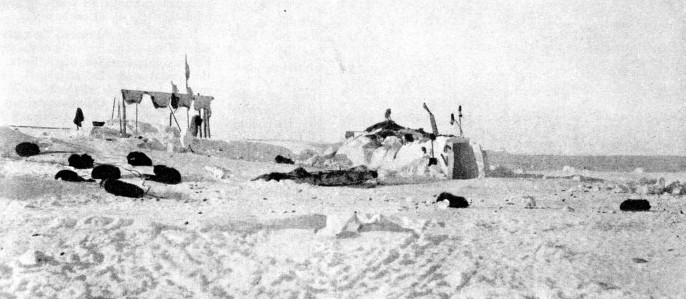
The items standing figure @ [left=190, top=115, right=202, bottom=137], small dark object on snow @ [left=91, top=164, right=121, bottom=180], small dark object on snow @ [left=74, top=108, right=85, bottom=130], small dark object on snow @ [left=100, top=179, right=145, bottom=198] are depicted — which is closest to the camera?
small dark object on snow @ [left=100, top=179, right=145, bottom=198]

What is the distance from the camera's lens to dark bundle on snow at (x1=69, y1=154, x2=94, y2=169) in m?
16.9

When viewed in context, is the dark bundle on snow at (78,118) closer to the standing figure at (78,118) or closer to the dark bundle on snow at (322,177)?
the standing figure at (78,118)

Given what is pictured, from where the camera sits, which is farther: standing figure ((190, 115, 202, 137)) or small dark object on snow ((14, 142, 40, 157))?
standing figure ((190, 115, 202, 137))

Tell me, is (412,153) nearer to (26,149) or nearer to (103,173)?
(103,173)

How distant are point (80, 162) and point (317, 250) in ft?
34.3

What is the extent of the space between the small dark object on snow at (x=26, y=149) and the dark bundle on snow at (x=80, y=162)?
214cm

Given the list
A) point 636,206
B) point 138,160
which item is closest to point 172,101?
point 138,160

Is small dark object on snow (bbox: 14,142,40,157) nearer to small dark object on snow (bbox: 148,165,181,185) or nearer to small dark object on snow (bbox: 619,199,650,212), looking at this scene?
small dark object on snow (bbox: 148,165,181,185)

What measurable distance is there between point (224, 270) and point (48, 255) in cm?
223

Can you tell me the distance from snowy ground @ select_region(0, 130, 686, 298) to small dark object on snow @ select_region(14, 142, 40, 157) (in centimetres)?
643

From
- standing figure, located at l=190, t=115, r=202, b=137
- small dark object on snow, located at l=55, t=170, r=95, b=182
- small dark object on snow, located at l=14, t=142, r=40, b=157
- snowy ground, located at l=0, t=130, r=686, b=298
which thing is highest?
standing figure, located at l=190, t=115, r=202, b=137

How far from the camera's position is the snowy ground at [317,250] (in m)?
7.75

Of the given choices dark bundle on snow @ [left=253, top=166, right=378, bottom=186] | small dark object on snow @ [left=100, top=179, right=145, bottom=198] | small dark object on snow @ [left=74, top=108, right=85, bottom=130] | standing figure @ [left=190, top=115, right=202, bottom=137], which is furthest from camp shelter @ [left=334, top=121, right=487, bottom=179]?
small dark object on snow @ [left=74, top=108, right=85, bottom=130]

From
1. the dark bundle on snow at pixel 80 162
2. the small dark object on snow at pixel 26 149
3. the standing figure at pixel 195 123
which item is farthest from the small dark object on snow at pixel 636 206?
the standing figure at pixel 195 123
